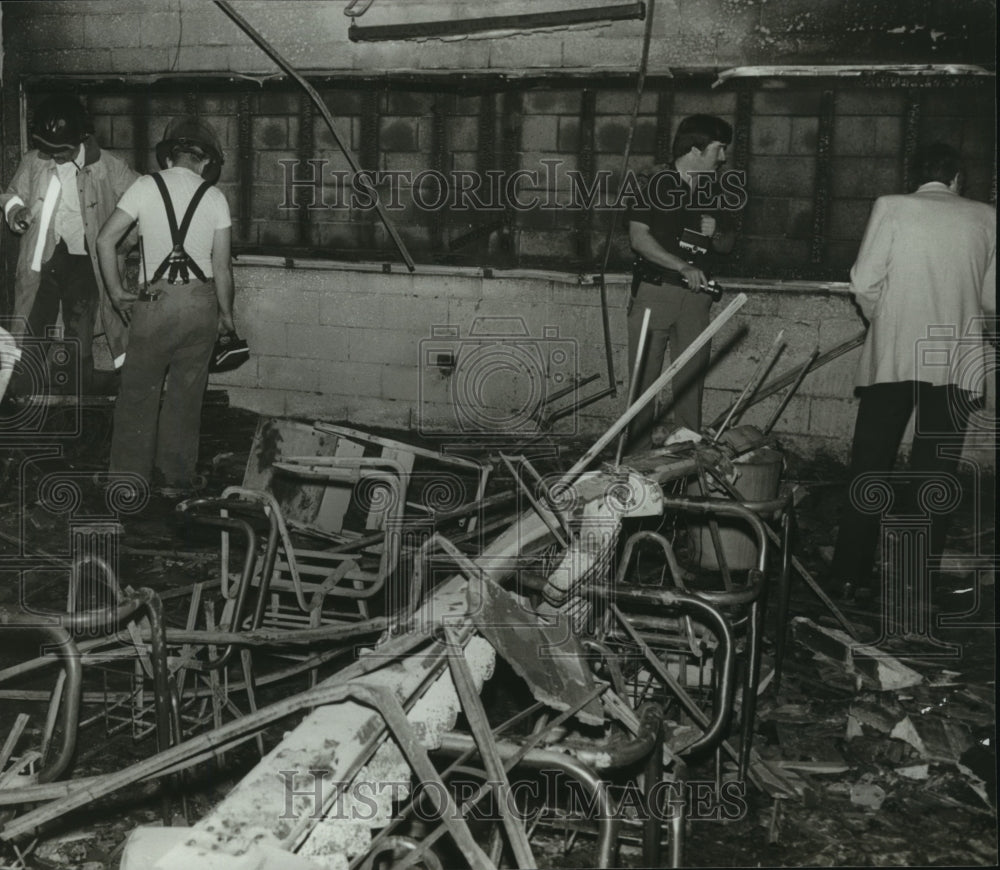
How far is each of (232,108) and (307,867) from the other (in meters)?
9.12

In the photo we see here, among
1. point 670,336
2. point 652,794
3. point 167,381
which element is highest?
point 670,336

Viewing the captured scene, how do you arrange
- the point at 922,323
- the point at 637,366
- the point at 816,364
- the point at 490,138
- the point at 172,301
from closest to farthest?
the point at 637,366 < the point at 922,323 < the point at 172,301 < the point at 816,364 < the point at 490,138

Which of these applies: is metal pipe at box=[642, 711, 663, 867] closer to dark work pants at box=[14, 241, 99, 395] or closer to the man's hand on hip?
the man's hand on hip

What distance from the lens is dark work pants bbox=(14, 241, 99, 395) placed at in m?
8.48

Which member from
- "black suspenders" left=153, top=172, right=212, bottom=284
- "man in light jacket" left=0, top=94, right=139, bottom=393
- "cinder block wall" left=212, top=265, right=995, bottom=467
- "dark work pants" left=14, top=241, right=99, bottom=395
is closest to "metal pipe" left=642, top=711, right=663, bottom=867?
"black suspenders" left=153, top=172, right=212, bottom=284

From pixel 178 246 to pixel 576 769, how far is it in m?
5.37

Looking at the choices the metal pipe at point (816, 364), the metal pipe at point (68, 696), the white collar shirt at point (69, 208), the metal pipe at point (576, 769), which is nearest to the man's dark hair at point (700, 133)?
the metal pipe at point (816, 364)

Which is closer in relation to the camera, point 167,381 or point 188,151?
point 188,151

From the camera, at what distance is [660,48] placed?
852 centimetres

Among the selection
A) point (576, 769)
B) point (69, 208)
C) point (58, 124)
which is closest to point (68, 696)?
point (576, 769)

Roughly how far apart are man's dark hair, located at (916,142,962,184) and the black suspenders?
166 inches

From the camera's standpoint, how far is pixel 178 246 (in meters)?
6.74

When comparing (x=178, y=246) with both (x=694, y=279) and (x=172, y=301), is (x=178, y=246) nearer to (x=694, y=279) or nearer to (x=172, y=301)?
(x=172, y=301)

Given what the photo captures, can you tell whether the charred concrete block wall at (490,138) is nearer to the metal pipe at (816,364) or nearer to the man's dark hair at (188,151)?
the metal pipe at (816,364)
